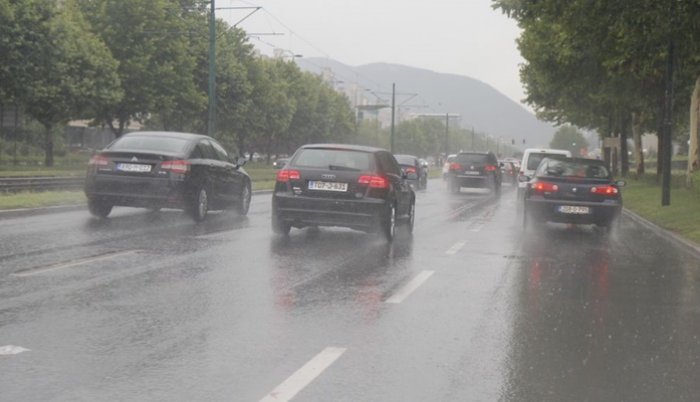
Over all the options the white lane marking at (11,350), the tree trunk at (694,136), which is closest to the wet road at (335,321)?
the white lane marking at (11,350)

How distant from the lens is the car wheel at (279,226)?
46.7 feet

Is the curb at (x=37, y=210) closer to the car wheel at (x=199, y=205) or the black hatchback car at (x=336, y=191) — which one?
the car wheel at (x=199, y=205)

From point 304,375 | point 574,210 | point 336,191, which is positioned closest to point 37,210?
point 336,191

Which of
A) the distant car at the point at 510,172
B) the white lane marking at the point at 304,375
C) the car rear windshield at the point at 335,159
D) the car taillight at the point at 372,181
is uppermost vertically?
the car rear windshield at the point at 335,159

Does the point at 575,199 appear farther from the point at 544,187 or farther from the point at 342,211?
the point at 342,211

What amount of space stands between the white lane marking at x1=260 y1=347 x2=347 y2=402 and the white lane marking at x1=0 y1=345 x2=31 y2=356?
6.28ft

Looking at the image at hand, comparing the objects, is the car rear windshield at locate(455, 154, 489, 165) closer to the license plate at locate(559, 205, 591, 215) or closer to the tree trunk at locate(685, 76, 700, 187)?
the tree trunk at locate(685, 76, 700, 187)

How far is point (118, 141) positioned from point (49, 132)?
3093cm

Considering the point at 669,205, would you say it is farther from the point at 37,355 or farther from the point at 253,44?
the point at 253,44

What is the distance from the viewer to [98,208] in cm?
1684

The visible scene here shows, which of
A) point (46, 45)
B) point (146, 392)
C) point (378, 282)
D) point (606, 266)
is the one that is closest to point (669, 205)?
point (606, 266)

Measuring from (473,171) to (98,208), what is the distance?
2229cm

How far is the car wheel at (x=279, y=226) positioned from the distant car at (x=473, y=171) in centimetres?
2291

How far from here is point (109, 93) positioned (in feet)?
145
